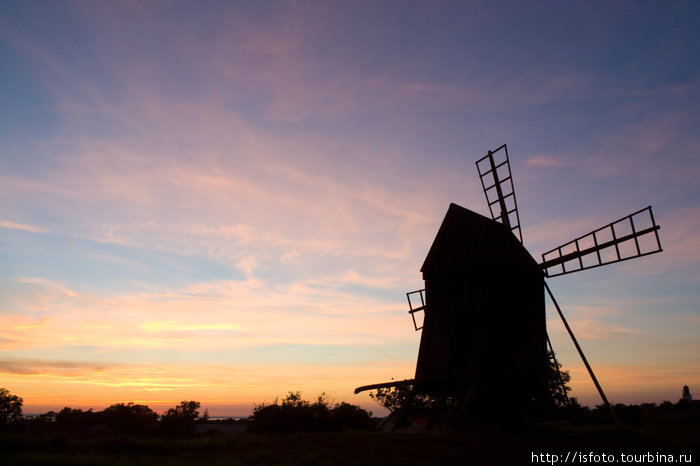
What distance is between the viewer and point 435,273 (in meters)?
18.5

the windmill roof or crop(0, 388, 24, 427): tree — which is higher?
the windmill roof

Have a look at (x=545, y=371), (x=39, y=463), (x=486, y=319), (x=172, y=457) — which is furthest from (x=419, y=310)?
(x=39, y=463)

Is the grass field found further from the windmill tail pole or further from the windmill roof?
the windmill roof

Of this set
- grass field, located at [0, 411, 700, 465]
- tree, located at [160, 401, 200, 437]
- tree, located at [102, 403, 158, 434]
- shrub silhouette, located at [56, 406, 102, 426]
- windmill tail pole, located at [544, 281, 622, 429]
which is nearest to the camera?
grass field, located at [0, 411, 700, 465]

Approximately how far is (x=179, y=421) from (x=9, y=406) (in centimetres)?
1725

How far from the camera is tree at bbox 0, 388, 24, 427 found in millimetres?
37094

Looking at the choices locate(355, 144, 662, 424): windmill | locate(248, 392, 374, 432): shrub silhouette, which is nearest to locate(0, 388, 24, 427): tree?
locate(248, 392, 374, 432): shrub silhouette

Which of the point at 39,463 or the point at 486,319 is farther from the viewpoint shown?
the point at 486,319

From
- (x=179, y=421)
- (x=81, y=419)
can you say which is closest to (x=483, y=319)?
(x=179, y=421)

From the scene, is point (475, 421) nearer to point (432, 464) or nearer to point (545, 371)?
point (545, 371)

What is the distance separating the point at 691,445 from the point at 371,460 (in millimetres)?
10602

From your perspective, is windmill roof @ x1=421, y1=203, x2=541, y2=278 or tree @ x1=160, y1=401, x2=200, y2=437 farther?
tree @ x1=160, y1=401, x2=200, y2=437

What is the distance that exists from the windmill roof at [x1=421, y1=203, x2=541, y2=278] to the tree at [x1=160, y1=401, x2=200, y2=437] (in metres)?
23.9

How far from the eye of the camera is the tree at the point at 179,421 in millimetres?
31703
